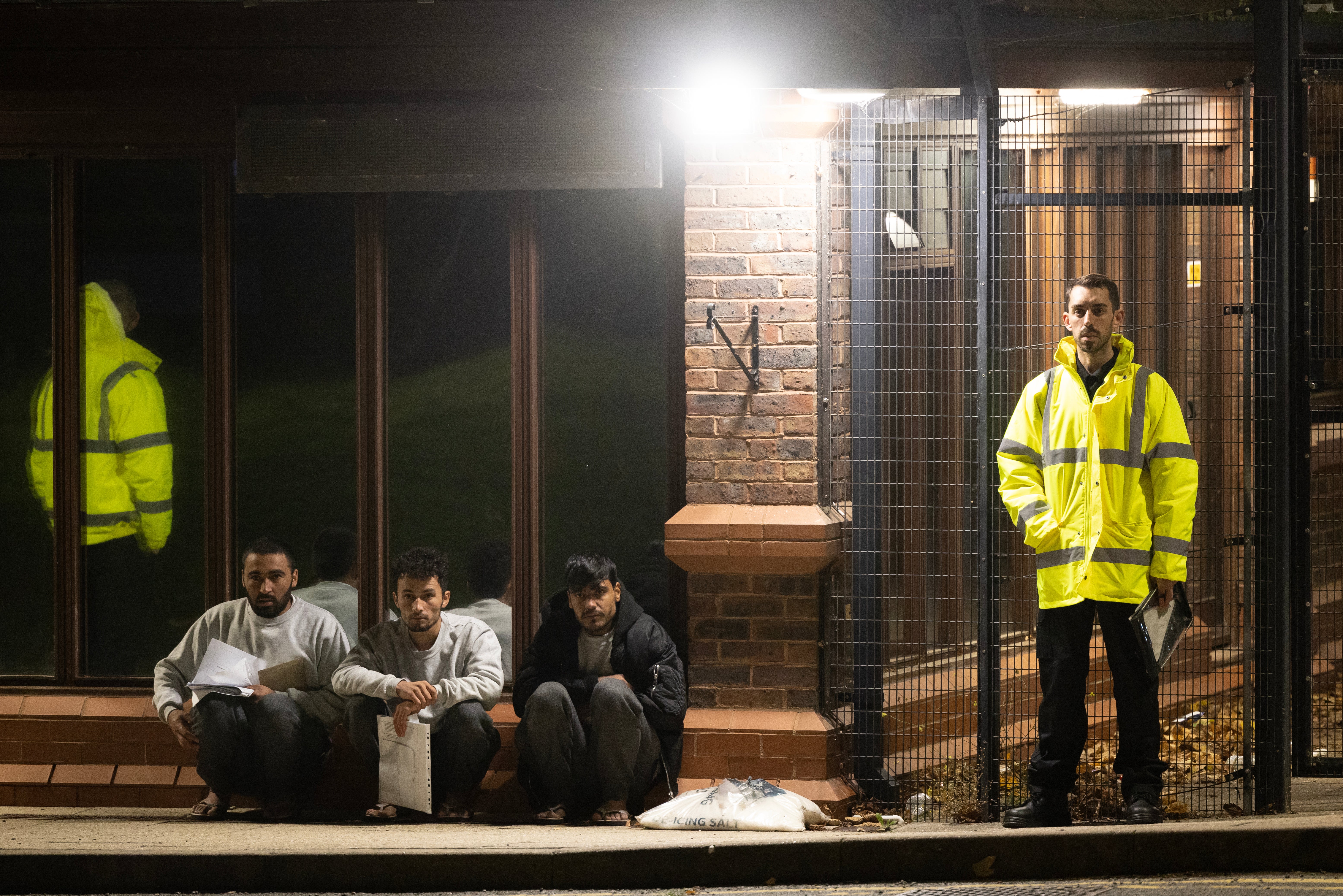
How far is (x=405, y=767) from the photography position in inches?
239

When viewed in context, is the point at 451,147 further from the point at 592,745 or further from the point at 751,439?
the point at 592,745

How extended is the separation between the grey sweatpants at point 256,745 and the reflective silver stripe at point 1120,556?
3.55 metres

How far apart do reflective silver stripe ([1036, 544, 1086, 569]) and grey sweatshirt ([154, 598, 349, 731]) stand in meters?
3.19

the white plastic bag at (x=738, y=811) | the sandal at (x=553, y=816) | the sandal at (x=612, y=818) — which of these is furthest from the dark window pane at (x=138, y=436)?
the white plastic bag at (x=738, y=811)

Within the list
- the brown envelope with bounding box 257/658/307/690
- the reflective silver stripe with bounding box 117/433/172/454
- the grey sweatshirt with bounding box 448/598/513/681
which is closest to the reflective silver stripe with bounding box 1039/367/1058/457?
the grey sweatshirt with bounding box 448/598/513/681

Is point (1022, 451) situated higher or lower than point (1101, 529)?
higher

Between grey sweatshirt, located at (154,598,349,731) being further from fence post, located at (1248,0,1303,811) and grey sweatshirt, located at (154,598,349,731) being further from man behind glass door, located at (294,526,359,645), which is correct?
fence post, located at (1248,0,1303,811)

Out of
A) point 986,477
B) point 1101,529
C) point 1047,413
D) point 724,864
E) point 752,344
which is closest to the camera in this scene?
point 724,864

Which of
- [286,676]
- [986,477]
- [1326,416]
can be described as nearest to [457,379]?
[286,676]

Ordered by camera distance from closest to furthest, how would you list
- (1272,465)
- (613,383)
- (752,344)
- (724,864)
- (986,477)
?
(724,864), (1272,465), (986,477), (752,344), (613,383)

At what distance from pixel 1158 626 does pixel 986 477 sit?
942 millimetres

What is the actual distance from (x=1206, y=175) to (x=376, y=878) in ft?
18.8

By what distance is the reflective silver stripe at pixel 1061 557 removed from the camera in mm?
5340

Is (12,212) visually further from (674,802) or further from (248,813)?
(674,802)
